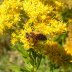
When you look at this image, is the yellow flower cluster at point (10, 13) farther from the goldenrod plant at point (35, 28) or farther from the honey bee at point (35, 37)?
the honey bee at point (35, 37)

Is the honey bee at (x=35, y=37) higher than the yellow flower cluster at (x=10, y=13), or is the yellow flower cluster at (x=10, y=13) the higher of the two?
the yellow flower cluster at (x=10, y=13)

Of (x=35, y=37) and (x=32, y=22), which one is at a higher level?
(x=32, y=22)

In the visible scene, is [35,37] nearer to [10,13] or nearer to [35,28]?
[35,28]

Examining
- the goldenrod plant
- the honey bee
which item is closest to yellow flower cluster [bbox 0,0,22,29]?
the goldenrod plant

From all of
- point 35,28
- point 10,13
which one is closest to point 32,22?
point 35,28

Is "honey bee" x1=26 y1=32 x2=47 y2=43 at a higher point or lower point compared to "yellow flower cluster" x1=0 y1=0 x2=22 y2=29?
lower

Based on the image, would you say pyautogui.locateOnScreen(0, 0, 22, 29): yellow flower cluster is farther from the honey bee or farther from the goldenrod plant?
the honey bee

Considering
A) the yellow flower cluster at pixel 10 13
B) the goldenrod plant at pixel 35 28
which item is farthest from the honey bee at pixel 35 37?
the yellow flower cluster at pixel 10 13

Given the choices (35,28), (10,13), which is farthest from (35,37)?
(10,13)

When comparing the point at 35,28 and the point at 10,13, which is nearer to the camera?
the point at 35,28

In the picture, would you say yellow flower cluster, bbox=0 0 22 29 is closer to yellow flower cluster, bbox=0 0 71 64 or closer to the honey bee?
yellow flower cluster, bbox=0 0 71 64

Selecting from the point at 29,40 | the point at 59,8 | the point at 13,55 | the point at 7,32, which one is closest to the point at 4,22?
the point at 7,32
